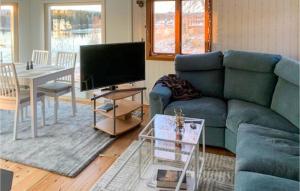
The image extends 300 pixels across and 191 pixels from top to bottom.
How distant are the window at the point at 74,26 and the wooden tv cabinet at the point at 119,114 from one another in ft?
5.57

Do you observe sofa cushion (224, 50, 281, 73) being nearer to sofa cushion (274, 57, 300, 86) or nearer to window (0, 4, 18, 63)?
sofa cushion (274, 57, 300, 86)

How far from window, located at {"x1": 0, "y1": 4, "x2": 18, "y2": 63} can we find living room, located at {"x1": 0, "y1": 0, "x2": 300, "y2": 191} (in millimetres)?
18

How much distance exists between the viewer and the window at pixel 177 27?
4.77 metres

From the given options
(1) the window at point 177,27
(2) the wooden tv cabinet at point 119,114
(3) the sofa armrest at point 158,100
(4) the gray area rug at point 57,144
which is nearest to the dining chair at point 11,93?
(4) the gray area rug at point 57,144

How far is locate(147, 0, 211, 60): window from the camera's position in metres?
4.77

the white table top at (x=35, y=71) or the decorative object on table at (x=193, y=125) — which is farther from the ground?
the white table top at (x=35, y=71)

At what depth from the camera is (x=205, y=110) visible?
347cm

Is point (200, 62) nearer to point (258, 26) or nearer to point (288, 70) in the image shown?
point (258, 26)

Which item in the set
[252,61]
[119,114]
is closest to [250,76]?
[252,61]

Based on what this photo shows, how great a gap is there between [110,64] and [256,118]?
1961 millimetres

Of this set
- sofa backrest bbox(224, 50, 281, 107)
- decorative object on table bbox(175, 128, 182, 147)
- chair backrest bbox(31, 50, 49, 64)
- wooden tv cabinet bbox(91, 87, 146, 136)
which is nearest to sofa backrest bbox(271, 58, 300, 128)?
sofa backrest bbox(224, 50, 281, 107)

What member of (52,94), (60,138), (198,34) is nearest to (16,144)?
(60,138)

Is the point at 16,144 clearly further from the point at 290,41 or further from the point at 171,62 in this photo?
the point at 290,41

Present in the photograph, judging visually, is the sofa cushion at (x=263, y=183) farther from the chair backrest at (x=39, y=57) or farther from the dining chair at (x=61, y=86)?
the chair backrest at (x=39, y=57)
